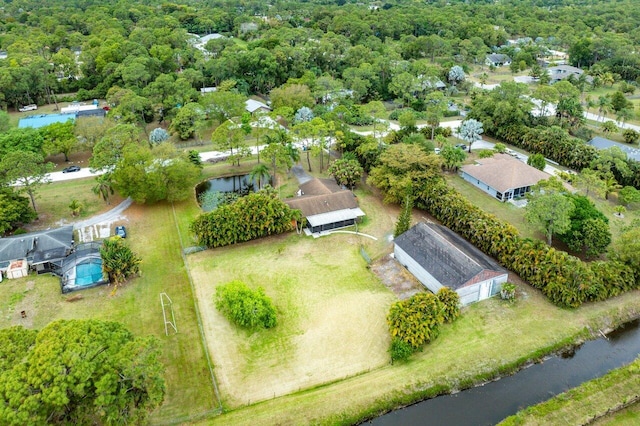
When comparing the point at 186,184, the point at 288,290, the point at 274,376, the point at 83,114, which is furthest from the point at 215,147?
the point at 274,376

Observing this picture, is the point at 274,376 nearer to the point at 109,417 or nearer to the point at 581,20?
the point at 109,417

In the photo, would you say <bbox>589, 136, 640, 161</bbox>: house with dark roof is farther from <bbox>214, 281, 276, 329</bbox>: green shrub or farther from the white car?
the white car

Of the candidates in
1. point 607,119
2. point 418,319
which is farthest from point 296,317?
point 607,119

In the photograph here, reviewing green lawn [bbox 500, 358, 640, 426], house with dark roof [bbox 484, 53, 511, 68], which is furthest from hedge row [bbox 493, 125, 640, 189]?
house with dark roof [bbox 484, 53, 511, 68]

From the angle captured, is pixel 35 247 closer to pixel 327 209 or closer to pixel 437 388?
pixel 327 209

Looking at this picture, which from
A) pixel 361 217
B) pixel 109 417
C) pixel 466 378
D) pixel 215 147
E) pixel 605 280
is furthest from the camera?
pixel 215 147

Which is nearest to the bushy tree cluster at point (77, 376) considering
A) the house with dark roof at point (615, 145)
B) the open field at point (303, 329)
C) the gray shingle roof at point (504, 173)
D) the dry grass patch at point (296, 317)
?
the open field at point (303, 329)
